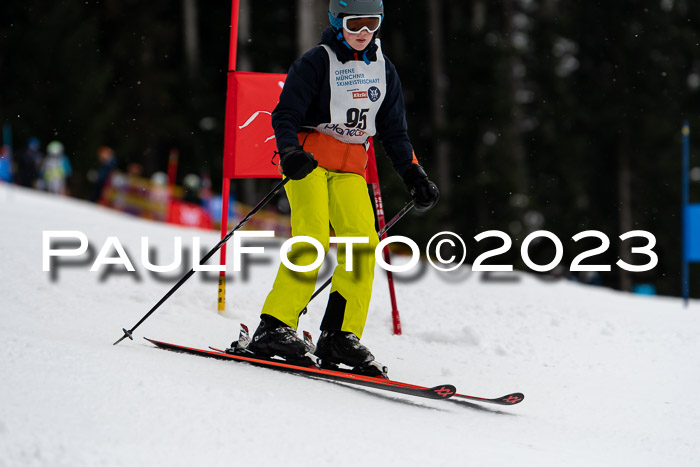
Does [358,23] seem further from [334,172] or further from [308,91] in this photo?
[334,172]

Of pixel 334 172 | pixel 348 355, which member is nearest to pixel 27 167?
pixel 334 172

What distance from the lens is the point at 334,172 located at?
3826 mm

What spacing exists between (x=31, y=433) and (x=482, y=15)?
25973mm

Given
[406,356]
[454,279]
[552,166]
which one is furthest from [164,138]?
[406,356]

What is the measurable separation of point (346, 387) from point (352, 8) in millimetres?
1703

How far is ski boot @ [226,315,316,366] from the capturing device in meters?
3.62

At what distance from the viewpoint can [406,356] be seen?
4.67 m

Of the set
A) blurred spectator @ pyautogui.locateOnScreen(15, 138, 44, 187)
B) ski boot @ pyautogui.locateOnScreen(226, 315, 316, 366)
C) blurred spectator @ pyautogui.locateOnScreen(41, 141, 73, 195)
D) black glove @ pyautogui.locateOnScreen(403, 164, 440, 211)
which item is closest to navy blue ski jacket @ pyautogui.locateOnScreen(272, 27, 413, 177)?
black glove @ pyautogui.locateOnScreen(403, 164, 440, 211)

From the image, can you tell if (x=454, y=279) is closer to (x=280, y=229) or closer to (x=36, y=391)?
(x=36, y=391)

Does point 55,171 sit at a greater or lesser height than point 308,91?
lesser

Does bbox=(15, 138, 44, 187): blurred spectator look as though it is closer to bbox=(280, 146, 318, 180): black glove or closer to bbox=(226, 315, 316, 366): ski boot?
bbox=(226, 315, 316, 366): ski boot

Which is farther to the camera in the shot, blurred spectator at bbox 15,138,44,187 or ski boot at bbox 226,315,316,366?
blurred spectator at bbox 15,138,44,187

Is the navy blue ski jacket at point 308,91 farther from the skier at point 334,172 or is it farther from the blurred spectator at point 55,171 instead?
the blurred spectator at point 55,171

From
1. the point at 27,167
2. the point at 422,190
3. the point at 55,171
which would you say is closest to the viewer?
the point at 422,190
